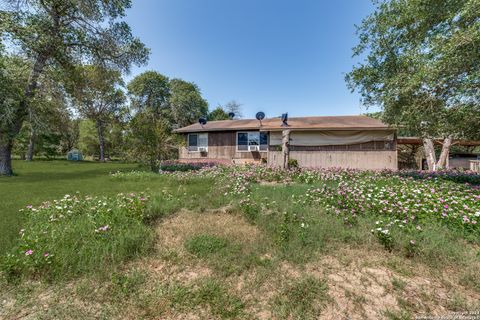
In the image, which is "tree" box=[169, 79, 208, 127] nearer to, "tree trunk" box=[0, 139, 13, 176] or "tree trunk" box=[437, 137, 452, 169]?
"tree trunk" box=[0, 139, 13, 176]

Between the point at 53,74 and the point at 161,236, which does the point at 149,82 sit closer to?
the point at 53,74

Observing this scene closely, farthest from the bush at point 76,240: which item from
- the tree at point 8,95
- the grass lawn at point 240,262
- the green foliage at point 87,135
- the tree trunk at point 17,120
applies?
the green foliage at point 87,135

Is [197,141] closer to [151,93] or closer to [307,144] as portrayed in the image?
[307,144]

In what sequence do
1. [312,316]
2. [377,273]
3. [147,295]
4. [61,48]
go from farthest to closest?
[61,48]
[377,273]
[147,295]
[312,316]

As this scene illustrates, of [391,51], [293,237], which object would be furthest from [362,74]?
→ [293,237]

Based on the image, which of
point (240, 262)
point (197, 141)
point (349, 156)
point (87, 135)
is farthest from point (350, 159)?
point (87, 135)

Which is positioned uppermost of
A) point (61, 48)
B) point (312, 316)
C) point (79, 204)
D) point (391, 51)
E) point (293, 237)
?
point (61, 48)

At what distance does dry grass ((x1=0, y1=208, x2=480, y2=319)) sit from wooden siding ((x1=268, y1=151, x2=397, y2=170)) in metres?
8.36

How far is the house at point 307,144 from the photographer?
1107 cm

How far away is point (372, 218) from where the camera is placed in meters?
4.14

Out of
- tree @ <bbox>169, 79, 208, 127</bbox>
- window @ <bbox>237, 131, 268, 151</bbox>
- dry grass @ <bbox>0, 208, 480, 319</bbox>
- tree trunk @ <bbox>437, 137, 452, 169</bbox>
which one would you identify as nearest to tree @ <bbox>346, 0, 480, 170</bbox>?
dry grass @ <bbox>0, 208, 480, 319</bbox>

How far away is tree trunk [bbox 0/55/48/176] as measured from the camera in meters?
11.3

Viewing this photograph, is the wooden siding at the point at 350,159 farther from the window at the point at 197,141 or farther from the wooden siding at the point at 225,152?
the window at the point at 197,141

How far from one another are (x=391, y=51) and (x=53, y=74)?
1786 centimetres
